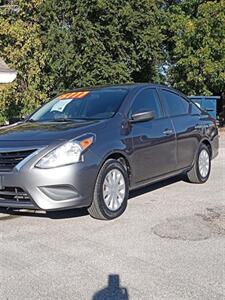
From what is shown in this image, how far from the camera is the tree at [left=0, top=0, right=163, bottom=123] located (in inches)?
711

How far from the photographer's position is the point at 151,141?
21.2ft

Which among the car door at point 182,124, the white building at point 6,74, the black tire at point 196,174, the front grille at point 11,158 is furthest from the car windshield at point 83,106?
the white building at point 6,74

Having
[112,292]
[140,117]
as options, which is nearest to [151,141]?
[140,117]

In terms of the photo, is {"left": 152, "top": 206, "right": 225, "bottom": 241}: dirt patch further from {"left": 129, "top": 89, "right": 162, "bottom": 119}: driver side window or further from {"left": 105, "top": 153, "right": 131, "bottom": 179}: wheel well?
{"left": 129, "top": 89, "right": 162, "bottom": 119}: driver side window

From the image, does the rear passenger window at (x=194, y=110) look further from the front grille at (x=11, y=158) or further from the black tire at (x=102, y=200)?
the front grille at (x=11, y=158)

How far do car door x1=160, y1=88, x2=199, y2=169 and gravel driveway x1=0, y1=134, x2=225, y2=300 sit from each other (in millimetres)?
827

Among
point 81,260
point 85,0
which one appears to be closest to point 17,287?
point 81,260

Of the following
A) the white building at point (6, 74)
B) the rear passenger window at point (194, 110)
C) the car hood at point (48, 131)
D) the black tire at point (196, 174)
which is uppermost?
the white building at point (6, 74)

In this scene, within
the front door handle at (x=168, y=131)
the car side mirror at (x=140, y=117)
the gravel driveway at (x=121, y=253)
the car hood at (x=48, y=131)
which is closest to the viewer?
the gravel driveway at (x=121, y=253)

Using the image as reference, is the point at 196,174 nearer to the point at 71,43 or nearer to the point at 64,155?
the point at 64,155

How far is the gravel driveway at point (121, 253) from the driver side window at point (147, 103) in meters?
1.22

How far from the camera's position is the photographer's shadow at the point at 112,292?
12.1 ft

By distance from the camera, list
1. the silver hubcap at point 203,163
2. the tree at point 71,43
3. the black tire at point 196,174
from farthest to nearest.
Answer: the tree at point 71,43
the silver hubcap at point 203,163
the black tire at point 196,174

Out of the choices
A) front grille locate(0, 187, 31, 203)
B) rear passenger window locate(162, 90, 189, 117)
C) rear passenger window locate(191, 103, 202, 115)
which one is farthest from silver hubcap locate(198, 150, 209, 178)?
front grille locate(0, 187, 31, 203)
